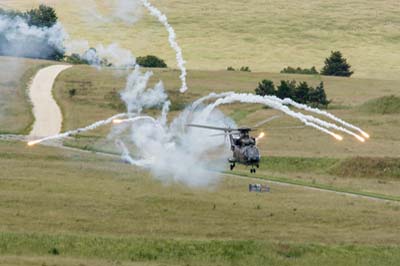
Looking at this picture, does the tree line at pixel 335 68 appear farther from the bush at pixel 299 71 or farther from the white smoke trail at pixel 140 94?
the white smoke trail at pixel 140 94

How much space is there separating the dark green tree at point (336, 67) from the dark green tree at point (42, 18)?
45.5 metres

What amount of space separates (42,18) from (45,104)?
27614 mm

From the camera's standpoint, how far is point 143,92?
122 metres

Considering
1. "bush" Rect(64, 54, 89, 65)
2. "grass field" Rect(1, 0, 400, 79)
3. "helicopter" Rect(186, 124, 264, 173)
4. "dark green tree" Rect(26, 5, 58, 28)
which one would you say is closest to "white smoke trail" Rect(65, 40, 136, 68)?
"bush" Rect(64, 54, 89, 65)

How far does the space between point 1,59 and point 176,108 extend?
134ft

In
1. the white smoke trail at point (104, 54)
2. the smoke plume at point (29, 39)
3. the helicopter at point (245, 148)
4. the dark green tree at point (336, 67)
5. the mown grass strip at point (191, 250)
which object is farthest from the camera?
the dark green tree at point (336, 67)

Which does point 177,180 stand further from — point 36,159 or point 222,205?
point 36,159

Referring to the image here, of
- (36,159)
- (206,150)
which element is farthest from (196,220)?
(36,159)

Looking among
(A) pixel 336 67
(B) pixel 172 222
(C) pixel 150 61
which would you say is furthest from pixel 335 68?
(B) pixel 172 222

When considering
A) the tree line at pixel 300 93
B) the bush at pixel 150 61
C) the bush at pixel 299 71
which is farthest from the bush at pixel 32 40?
the bush at pixel 299 71

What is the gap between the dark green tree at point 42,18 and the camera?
144500 millimetres

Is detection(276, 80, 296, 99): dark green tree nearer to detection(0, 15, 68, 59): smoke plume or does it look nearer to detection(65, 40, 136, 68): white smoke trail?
detection(0, 15, 68, 59): smoke plume

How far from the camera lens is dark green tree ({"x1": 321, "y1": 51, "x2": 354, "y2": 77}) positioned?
168 m

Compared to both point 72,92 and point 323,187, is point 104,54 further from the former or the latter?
point 323,187
